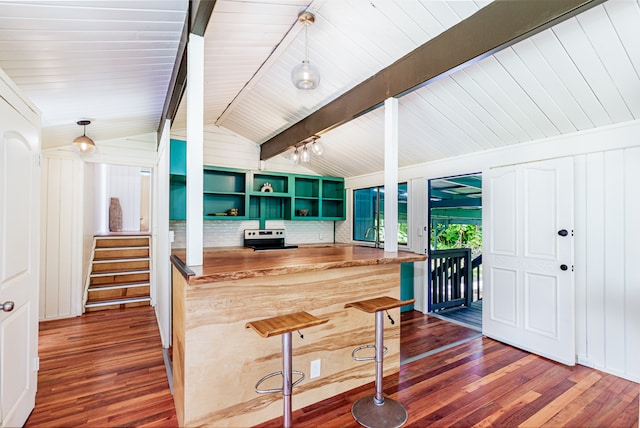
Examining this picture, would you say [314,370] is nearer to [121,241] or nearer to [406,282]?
[406,282]

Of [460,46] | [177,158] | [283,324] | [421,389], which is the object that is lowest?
[421,389]

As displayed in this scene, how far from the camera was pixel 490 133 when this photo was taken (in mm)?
3236

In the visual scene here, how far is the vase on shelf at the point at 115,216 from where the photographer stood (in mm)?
7336

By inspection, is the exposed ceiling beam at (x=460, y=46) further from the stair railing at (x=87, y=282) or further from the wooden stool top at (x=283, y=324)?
the stair railing at (x=87, y=282)

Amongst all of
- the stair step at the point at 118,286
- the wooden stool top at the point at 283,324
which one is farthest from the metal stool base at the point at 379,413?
the stair step at the point at 118,286

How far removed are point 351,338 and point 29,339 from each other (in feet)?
7.26

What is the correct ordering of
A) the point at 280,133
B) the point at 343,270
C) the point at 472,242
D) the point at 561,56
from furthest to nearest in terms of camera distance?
the point at 472,242, the point at 280,133, the point at 343,270, the point at 561,56

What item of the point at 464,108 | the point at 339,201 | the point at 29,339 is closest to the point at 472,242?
the point at 339,201

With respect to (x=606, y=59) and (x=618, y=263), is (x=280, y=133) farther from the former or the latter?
(x=618, y=263)

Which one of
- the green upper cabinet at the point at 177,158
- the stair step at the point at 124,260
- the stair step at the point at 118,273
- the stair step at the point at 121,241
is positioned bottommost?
the stair step at the point at 118,273

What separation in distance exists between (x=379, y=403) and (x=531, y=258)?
7.28 ft

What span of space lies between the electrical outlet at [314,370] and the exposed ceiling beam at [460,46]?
7.50 feet

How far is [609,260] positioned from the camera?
8.84 feet

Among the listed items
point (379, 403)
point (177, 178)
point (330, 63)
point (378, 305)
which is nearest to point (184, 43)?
point (330, 63)
